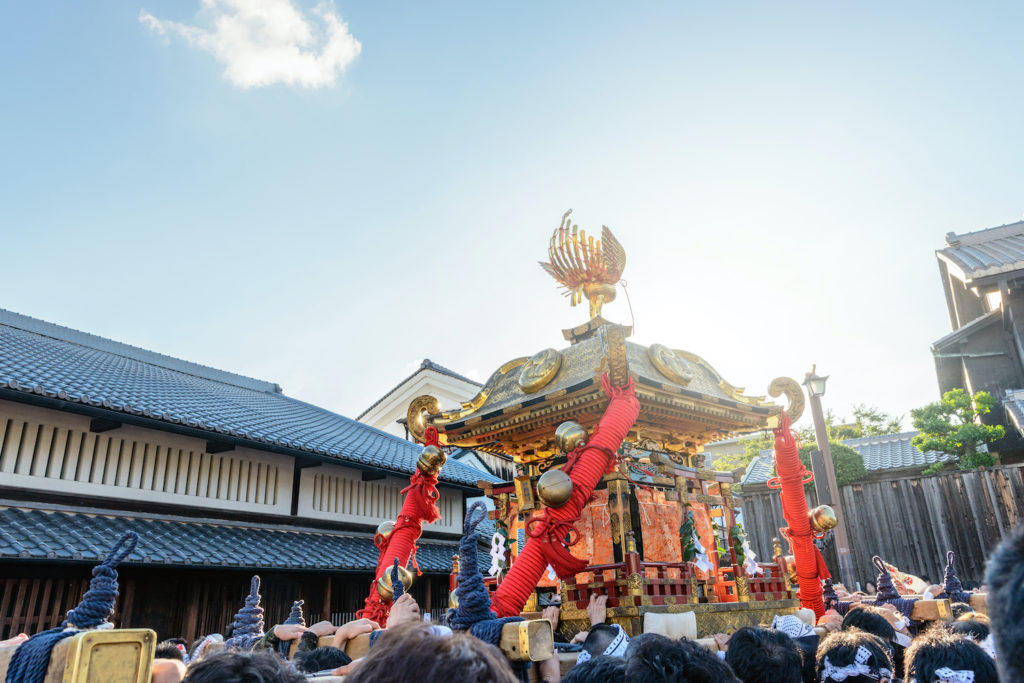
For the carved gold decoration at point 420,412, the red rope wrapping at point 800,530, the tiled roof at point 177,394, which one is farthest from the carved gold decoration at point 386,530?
the tiled roof at point 177,394

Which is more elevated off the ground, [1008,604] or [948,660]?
[1008,604]

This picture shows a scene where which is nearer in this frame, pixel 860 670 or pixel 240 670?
pixel 240 670

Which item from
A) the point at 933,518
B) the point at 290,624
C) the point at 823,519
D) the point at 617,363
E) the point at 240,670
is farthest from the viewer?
the point at 933,518

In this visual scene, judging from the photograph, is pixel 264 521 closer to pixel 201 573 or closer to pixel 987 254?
pixel 201 573

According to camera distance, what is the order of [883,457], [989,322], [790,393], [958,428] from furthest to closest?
[883,457] < [989,322] < [958,428] < [790,393]

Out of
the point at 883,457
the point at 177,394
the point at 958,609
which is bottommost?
the point at 958,609

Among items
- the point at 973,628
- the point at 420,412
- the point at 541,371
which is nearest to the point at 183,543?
the point at 420,412

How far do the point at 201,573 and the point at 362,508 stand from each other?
443 centimetres

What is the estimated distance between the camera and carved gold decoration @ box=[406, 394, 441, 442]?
7.57 metres

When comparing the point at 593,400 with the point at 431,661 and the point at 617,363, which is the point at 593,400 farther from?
the point at 431,661

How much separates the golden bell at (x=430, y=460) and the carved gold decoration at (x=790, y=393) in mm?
3988

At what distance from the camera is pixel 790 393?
7.53m

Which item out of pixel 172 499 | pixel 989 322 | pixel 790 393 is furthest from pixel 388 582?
pixel 989 322

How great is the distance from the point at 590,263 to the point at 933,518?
13.9 m
